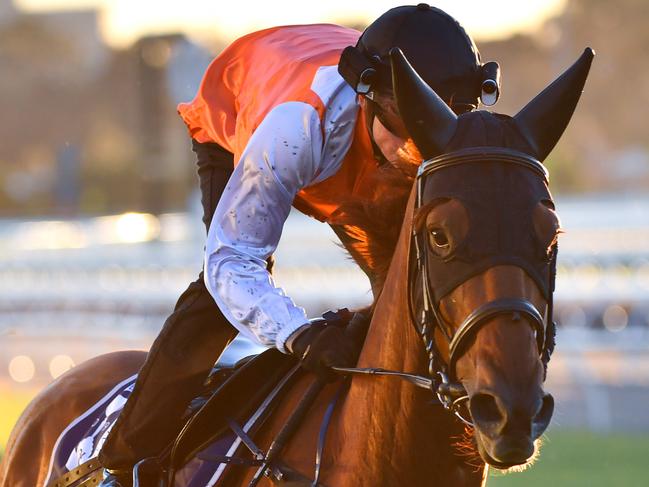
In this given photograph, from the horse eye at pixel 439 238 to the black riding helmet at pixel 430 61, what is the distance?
2.08 ft

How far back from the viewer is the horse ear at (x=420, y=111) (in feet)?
11.5

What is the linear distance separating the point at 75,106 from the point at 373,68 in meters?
57.8

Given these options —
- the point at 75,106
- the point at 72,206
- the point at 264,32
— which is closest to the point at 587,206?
the point at 264,32

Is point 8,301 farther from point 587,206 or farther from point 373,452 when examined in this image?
point 373,452

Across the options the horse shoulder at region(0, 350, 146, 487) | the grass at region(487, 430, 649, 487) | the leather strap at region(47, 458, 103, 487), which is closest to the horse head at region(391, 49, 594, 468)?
the leather strap at region(47, 458, 103, 487)

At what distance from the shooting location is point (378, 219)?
3.90 metres

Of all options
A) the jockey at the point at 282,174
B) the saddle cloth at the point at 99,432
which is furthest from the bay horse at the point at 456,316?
the saddle cloth at the point at 99,432

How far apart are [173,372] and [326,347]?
597mm

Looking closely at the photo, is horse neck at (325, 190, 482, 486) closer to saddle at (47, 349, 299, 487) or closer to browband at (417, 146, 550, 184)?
browband at (417, 146, 550, 184)

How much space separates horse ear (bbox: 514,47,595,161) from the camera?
3592mm

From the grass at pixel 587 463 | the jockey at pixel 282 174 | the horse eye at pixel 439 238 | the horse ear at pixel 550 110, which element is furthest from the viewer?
the grass at pixel 587 463

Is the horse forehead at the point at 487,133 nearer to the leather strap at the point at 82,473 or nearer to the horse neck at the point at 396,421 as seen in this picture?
the horse neck at the point at 396,421

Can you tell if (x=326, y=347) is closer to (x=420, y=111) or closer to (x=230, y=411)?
(x=230, y=411)

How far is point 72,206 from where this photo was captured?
36.3m
